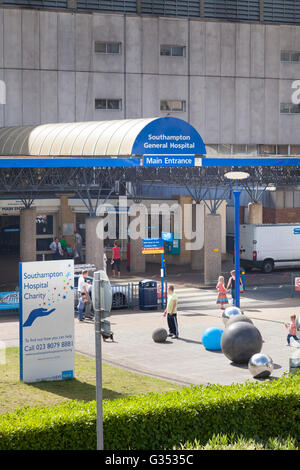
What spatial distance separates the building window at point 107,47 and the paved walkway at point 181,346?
85.1 feet

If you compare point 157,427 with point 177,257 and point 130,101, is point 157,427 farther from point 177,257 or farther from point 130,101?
point 130,101

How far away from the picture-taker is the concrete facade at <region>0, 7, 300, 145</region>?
50812 mm

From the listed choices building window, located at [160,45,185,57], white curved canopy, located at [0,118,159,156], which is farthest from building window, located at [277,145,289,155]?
white curved canopy, located at [0,118,159,156]

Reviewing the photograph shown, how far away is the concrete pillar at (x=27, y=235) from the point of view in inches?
1703

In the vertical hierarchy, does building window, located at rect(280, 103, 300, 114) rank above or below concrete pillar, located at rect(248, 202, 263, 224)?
above

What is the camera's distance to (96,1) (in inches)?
2074

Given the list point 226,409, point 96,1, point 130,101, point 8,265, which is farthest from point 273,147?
point 226,409

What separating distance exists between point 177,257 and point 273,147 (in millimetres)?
14228

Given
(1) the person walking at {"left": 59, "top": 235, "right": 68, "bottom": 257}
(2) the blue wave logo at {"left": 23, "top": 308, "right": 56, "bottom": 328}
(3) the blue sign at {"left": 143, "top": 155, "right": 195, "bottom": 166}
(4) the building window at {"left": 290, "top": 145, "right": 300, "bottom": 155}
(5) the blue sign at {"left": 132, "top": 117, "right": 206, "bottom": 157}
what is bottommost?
(1) the person walking at {"left": 59, "top": 235, "right": 68, "bottom": 257}

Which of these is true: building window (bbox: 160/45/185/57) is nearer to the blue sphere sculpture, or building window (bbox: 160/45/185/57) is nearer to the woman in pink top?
the woman in pink top

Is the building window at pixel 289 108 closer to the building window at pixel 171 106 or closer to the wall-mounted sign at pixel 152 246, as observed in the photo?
the building window at pixel 171 106

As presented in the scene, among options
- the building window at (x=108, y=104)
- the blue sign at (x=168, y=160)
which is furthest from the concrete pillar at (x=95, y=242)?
the building window at (x=108, y=104)

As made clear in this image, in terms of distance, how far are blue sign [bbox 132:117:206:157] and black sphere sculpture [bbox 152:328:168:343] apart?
978 centimetres

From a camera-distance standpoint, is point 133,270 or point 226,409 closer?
point 226,409
